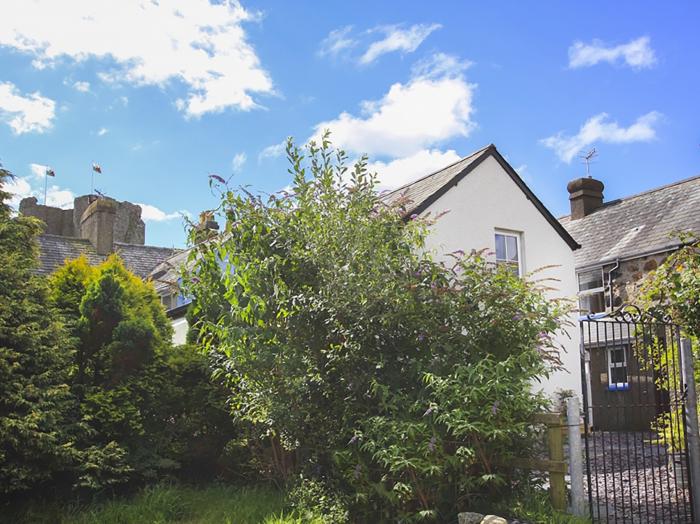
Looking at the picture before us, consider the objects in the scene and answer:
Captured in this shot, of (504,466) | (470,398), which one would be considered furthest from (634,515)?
(470,398)

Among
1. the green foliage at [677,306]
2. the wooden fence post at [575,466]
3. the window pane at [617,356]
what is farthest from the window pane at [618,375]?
the wooden fence post at [575,466]

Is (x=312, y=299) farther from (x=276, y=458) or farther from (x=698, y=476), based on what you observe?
(x=698, y=476)

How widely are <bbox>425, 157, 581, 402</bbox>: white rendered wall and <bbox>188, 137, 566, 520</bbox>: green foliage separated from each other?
6710 millimetres

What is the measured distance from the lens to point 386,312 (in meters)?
6.84

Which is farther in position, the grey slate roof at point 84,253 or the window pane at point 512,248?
the grey slate roof at point 84,253

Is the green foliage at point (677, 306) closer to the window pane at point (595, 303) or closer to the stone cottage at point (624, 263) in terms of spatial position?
the stone cottage at point (624, 263)

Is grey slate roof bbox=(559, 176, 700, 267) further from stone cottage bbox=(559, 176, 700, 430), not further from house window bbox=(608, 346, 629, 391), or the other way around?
house window bbox=(608, 346, 629, 391)

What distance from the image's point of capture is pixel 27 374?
293 inches

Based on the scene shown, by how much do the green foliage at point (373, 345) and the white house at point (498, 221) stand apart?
676 centimetres

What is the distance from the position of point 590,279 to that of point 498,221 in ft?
17.7

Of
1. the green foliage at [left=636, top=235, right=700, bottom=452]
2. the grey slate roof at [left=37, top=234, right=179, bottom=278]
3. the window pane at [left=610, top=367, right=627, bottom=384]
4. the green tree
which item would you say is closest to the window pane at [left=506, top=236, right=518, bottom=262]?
the window pane at [left=610, top=367, right=627, bottom=384]

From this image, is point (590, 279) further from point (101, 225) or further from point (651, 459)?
point (101, 225)

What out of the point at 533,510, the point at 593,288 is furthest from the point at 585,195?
the point at 533,510

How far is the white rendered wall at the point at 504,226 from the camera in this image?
1453cm
